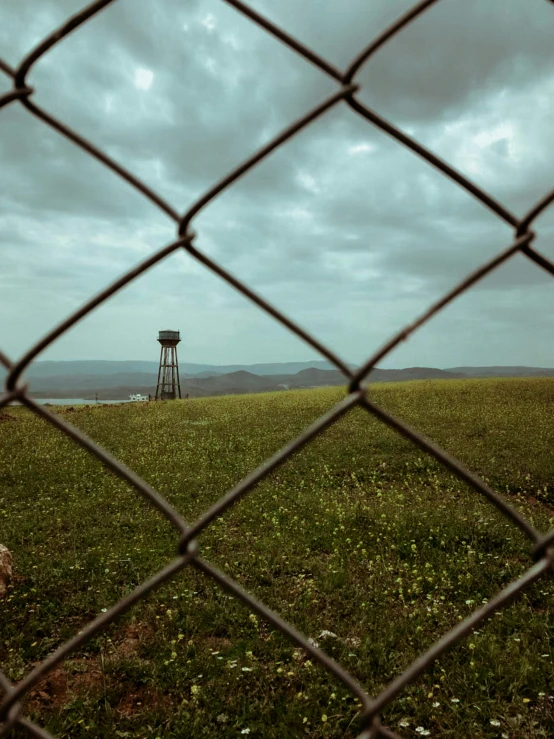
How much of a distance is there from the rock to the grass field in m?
0.11

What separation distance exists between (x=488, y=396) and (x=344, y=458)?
8855 mm

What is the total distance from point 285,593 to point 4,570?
2.13m

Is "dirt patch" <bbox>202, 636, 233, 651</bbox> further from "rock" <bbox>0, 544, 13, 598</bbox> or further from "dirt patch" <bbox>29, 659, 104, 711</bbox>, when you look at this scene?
"rock" <bbox>0, 544, 13, 598</bbox>

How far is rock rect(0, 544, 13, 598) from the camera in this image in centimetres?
433

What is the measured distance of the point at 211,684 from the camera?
3.06 meters

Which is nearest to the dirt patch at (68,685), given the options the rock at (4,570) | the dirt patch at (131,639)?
the dirt patch at (131,639)

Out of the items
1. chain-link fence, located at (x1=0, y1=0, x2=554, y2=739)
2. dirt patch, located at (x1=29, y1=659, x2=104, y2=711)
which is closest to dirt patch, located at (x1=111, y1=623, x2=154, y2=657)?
dirt patch, located at (x1=29, y1=659, x2=104, y2=711)

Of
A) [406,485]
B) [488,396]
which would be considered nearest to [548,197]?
[406,485]

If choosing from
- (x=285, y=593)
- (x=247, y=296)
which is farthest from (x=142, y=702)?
(x=247, y=296)

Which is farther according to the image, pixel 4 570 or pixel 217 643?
pixel 4 570

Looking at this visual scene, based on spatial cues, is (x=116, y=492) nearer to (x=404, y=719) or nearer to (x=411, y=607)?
(x=411, y=607)

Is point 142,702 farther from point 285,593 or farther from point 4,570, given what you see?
point 4,570

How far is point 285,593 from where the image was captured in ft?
13.7

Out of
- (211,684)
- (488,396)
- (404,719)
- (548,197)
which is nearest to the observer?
(548,197)
